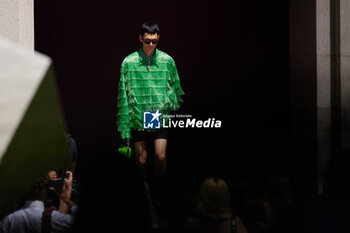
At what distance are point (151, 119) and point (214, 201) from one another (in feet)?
8.18

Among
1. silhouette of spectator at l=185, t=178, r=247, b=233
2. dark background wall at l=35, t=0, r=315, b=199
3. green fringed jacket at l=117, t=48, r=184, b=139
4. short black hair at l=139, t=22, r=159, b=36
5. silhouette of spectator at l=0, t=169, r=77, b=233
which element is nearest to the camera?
silhouette of spectator at l=0, t=169, r=77, b=233

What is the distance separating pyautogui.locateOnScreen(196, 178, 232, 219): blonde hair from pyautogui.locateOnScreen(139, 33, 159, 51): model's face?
102 inches

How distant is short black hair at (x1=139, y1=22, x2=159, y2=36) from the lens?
776cm

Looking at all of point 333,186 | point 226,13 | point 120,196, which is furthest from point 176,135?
point 120,196

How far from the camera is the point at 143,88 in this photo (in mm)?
7461

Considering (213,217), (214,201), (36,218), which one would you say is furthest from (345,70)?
(36,218)

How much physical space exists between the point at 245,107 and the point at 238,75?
0.44m

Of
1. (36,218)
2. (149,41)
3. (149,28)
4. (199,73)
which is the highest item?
(149,28)

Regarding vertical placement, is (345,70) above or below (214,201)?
above

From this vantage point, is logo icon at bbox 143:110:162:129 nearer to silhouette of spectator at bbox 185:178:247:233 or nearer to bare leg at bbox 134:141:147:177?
bare leg at bbox 134:141:147:177

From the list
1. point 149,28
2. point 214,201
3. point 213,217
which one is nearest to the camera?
point 213,217

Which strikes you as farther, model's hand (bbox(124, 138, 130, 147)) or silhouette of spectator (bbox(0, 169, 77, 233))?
model's hand (bbox(124, 138, 130, 147))

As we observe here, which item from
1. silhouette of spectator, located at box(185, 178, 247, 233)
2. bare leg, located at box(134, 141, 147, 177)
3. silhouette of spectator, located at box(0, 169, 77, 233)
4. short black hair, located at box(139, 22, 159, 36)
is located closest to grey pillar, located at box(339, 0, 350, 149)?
short black hair, located at box(139, 22, 159, 36)

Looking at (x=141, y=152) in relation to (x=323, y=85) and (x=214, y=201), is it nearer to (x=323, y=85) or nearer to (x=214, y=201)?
(x=214, y=201)
